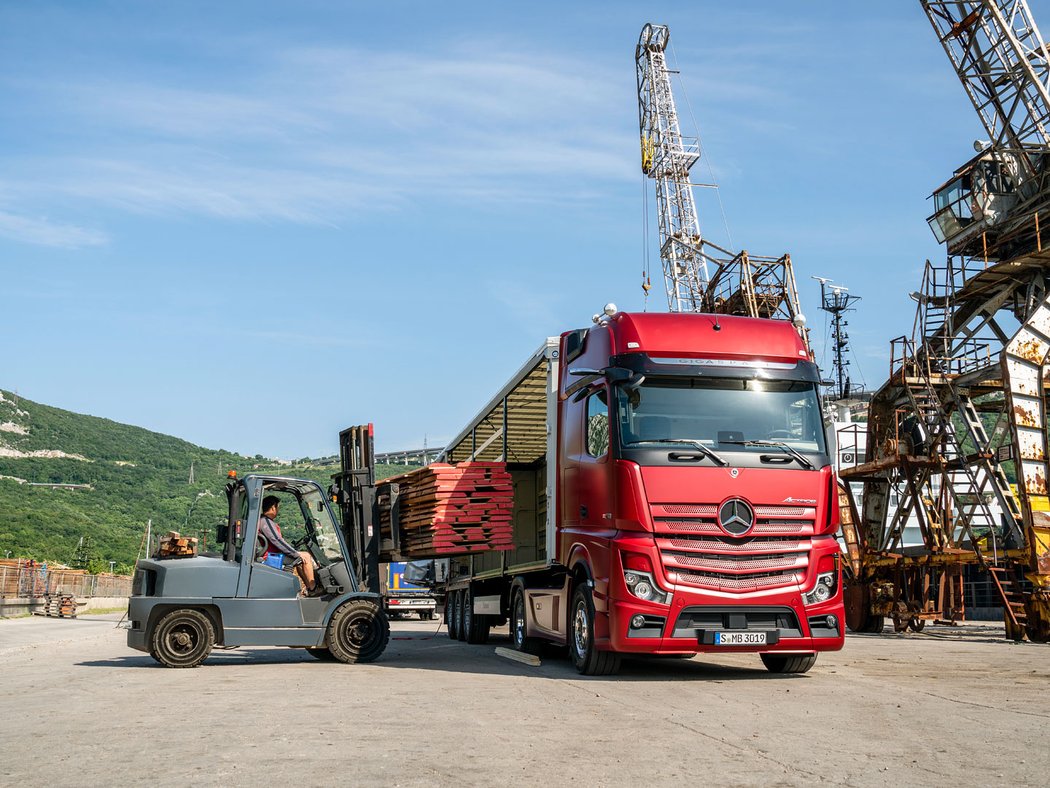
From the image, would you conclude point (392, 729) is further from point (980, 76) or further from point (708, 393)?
point (980, 76)

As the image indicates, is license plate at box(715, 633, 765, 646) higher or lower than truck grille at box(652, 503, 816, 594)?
lower

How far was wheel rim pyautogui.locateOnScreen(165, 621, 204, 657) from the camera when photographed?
14070 millimetres

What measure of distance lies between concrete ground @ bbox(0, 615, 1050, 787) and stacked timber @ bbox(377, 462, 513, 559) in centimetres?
157

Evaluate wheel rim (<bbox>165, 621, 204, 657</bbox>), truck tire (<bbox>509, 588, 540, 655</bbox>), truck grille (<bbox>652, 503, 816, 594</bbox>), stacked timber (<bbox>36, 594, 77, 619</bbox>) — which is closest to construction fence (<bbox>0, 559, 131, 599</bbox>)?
stacked timber (<bbox>36, 594, 77, 619</bbox>)

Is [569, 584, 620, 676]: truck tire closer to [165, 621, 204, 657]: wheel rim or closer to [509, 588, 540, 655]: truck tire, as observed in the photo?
[509, 588, 540, 655]: truck tire

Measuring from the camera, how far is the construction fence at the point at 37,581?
156 feet

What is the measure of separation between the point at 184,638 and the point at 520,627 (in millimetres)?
4667

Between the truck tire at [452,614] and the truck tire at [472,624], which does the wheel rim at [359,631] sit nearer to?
the truck tire at [472,624]

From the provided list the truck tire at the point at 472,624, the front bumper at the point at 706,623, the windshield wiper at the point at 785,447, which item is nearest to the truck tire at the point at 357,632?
the front bumper at the point at 706,623

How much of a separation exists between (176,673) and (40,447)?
15146 centimetres

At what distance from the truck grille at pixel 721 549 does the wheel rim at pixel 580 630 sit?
1498mm

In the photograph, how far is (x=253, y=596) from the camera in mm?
14086

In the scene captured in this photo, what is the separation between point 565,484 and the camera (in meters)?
13.4

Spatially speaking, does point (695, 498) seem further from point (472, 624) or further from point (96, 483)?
point (96, 483)
